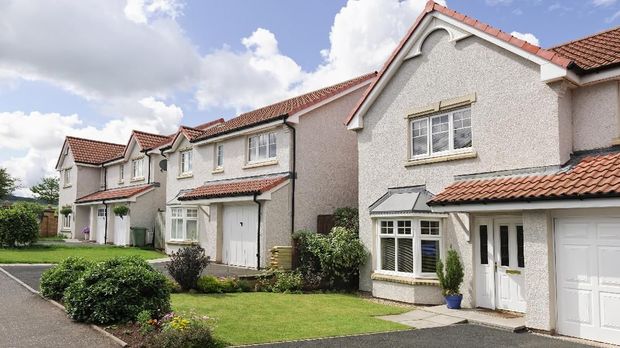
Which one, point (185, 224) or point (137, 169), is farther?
point (137, 169)

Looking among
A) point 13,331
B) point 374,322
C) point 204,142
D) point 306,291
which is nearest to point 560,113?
point 374,322

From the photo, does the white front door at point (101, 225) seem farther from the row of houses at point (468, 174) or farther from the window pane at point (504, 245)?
the window pane at point (504, 245)

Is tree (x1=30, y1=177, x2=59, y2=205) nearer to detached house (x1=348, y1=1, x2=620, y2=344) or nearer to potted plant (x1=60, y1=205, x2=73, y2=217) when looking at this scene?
potted plant (x1=60, y1=205, x2=73, y2=217)

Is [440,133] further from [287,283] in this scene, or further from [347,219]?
[287,283]

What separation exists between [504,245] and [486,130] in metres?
2.89

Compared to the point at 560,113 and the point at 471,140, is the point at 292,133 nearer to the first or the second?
the point at 471,140

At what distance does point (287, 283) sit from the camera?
15234 millimetres

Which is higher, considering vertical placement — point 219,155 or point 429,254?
point 219,155

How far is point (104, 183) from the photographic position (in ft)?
118

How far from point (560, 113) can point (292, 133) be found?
9630mm

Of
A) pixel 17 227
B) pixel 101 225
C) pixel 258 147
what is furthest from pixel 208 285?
pixel 101 225

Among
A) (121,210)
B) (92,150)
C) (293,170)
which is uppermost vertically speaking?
Answer: (92,150)

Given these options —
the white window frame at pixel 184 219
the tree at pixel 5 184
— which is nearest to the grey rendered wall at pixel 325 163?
the white window frame at pixel 184 219

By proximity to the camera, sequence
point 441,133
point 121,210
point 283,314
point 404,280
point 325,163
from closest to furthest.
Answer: point 283,314 → point 404,280 → point 441,133 → point 325,163 → point 121,210
